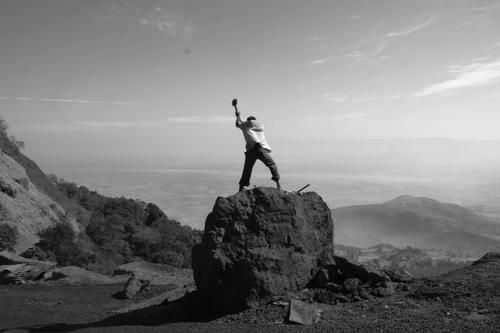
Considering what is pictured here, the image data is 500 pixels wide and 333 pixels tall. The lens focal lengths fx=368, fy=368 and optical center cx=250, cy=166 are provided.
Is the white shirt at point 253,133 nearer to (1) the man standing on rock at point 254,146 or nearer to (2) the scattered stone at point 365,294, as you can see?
(1) the man standing on rock at point 254,146

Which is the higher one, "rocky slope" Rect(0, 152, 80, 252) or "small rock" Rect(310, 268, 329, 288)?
"rocky slope" Rect(0, 152, 80, 252)

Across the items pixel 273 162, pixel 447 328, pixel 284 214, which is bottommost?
pixel 447 328

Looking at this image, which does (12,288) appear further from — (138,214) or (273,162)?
(138,214)

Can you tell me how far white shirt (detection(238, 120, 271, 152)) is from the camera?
1008cm

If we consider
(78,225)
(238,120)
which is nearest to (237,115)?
(238,120)

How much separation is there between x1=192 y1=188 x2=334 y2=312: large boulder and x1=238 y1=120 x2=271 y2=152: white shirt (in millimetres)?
1237

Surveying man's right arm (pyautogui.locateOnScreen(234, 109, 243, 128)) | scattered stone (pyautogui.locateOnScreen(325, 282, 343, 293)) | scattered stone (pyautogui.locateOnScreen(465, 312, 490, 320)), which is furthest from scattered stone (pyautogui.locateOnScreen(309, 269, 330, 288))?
man's right arm (pyautogui.locateOnScreen(234, 109, 243, 128))

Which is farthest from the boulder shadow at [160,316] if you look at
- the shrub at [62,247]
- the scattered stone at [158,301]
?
the shrub at [62,247]

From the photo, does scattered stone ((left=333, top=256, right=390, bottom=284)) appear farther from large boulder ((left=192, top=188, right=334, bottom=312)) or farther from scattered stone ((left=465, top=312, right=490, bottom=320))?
scattered stone ((left=465, top=312, right=490, bottom=320))

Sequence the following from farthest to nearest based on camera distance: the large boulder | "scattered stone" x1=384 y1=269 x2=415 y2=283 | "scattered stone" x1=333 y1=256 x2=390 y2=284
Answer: "scattered stone" x1=384 y1=269 x2=415 y2=283 → "scattered stone" x1=333 y1=256 x2=390 y2=284 → the large boulder

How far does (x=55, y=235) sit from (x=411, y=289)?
2021cm

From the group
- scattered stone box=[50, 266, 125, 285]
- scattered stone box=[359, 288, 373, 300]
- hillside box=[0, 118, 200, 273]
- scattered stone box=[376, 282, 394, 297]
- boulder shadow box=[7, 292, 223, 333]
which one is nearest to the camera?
boulder shadow box=[7, 292, 223, 333]

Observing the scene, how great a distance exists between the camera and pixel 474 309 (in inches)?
309

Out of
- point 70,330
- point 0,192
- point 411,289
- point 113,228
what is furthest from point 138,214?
point 411,289
